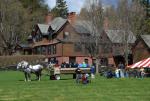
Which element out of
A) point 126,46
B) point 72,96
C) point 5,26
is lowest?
point 72,96

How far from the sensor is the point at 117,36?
245 ft

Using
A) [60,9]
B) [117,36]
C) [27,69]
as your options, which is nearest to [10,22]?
[117,36]

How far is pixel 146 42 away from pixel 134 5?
23.8 ft

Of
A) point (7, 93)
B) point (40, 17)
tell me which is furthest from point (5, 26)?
point (7, 93)

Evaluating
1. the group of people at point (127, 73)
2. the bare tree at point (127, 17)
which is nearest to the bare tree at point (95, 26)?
the bare tree at point (127, 17)

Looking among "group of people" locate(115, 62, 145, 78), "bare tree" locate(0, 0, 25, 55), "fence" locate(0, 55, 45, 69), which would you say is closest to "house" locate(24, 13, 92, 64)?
"bare tree" locate(0, 0, 25, 55)

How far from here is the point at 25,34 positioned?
94812 mm

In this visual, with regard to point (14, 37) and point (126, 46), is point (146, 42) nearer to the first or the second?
point (126, 46)

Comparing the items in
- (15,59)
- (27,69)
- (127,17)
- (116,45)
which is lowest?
(27,69)

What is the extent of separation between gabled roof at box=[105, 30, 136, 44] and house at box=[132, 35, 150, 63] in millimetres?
1235

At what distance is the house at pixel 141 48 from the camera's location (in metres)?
73.6

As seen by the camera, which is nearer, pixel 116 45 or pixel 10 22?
pixel 116 45

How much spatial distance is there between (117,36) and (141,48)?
493 cm

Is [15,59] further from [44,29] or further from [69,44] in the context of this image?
[44,29]
